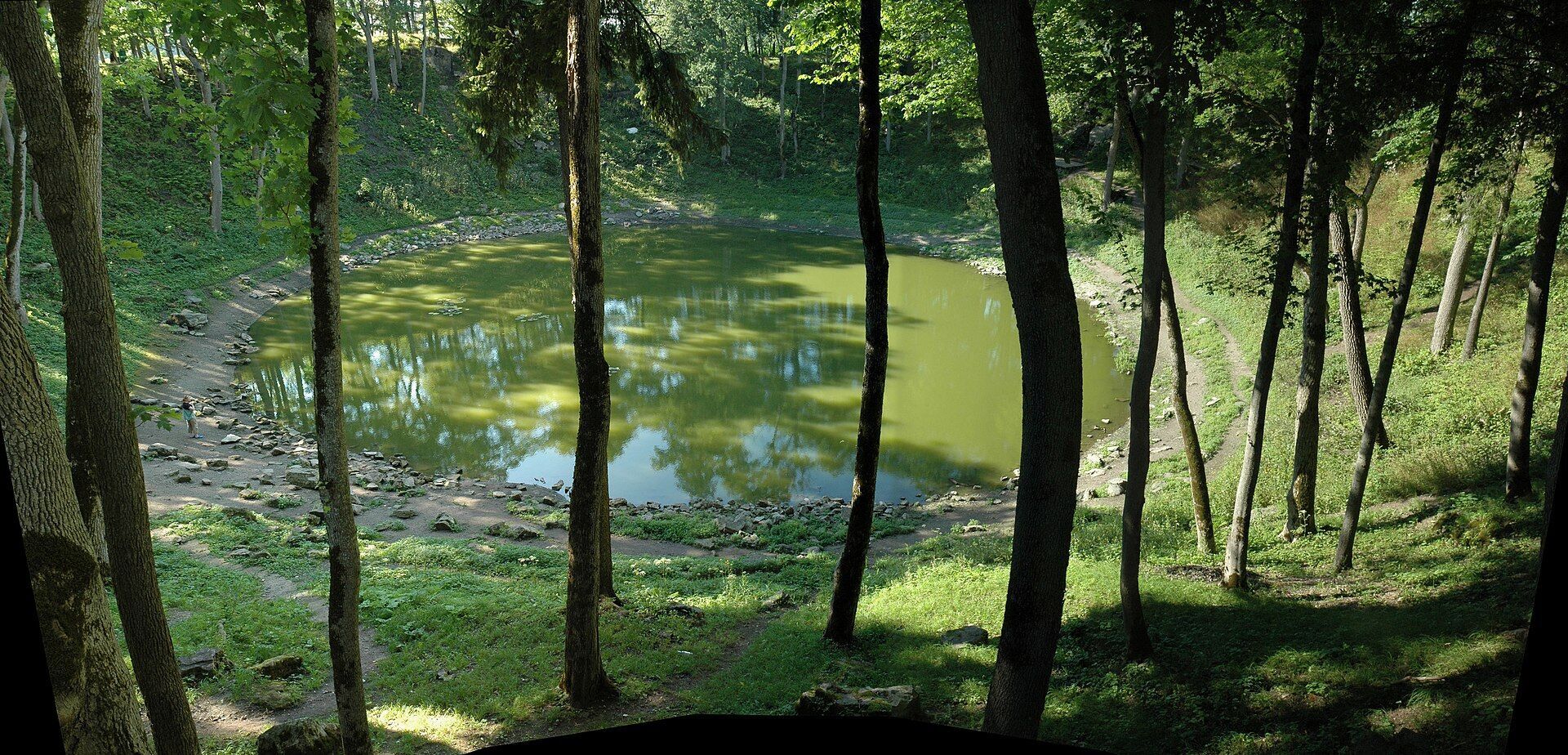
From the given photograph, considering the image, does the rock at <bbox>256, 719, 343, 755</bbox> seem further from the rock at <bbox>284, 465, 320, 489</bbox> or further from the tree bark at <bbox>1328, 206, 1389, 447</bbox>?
the tree bark at <bbox>1328, 206, 1389, 447</bbox>

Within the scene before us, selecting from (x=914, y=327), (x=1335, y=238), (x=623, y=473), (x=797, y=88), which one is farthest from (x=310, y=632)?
(x=797, y=88)

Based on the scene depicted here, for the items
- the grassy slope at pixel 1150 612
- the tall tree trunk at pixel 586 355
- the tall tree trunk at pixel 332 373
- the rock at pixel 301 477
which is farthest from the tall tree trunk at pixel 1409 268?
the rock at pixel 301 477

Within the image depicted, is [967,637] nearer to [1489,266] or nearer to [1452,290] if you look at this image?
[1489,266]

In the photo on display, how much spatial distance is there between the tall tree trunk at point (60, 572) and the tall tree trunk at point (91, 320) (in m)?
1.00

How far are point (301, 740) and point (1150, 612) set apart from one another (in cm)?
639

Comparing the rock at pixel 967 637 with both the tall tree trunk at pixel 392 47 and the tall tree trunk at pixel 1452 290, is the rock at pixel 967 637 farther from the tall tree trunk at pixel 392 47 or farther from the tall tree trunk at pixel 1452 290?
the tall tree trunk at pixel 392 47

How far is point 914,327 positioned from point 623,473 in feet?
34.9

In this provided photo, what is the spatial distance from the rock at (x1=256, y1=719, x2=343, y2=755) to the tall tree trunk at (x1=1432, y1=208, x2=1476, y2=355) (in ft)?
48.9

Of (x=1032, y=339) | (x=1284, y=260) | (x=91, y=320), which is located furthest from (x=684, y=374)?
(x=1032, y=339)

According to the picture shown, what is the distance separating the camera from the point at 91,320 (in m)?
4.13

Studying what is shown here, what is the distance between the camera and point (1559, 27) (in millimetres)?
6305

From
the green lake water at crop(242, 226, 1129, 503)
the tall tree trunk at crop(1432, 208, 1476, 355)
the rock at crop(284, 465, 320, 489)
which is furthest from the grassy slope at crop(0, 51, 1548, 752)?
the green lake water at crop(242, 226, 1129, 503)

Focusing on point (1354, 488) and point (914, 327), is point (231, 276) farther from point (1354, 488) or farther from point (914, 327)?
point (1354, 488)

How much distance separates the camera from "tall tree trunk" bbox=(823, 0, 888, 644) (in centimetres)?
698
